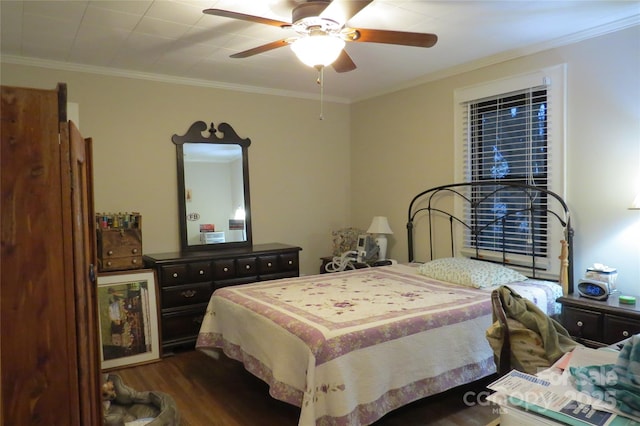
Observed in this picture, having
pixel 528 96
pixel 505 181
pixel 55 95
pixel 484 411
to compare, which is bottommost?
pixel 484 411

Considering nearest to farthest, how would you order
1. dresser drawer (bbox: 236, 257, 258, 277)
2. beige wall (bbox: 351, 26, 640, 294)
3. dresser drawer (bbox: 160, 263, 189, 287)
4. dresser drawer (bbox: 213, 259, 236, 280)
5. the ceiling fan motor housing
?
the ceiling fan motor housing → beige wall (bbox: 351, 26, 640, 294) → dresser drawer (bbox: 160, 263, 189, 287) → dresser drawer (bbox: 213, 259, 236, 280) → dresser drawer (bbox: 236, 257, 258, 277)

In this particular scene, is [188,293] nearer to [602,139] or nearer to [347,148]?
[347,148]

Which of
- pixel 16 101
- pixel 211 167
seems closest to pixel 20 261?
pixel 16 101

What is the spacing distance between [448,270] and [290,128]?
8.19 feet

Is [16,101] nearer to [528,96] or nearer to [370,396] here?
[370,396]

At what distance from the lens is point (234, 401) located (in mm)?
2844

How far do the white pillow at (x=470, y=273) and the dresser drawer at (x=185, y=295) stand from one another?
191cm

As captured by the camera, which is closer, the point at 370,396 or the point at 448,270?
the point at 370,396

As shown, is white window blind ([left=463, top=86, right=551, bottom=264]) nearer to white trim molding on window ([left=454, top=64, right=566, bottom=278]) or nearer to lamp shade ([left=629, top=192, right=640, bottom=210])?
white trim molding on window ([left=454, top=64, right=566, bottom=278])

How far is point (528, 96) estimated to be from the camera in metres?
3.46

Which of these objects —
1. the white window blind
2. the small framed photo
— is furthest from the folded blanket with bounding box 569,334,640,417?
the small framed photo

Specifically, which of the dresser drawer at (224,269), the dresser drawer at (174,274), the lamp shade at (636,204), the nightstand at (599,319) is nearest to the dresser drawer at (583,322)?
the nightstand at (599,319)

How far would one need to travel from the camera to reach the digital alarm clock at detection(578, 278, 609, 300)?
273 cm

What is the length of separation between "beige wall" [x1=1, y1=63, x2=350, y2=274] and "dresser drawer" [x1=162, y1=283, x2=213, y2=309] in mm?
578
